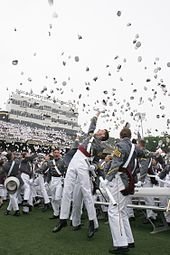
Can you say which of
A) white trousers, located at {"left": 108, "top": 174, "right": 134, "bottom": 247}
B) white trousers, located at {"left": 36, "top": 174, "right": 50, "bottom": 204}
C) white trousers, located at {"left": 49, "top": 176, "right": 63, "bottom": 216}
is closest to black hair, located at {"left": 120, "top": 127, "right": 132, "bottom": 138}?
white trousers, located at {"left": 108, "top": 174, "right": 134, "bottom": 247}

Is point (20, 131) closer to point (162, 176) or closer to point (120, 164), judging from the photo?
point (162, 176)

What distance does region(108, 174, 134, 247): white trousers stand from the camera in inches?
233

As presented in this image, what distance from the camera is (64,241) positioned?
6.71 meters

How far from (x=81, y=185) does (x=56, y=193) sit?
336 centimetres

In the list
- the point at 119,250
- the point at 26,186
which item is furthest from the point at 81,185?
the point at 26,186

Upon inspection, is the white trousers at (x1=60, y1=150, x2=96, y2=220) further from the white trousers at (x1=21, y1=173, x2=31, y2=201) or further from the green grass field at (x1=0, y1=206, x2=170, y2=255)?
the white trousers at (x1=21, y1=173, x2=31, y2=201)

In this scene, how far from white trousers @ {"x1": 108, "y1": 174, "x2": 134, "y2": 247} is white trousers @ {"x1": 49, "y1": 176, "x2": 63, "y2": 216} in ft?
12.8

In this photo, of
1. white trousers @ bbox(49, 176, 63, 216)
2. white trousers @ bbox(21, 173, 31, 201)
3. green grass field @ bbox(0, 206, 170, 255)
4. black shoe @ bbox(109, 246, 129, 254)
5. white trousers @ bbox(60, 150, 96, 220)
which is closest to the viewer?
black shoe @ bbox(109, 246, 129, 254)

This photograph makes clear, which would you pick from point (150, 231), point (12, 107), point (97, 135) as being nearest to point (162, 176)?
point (150, 231)

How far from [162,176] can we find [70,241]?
407 centimetres

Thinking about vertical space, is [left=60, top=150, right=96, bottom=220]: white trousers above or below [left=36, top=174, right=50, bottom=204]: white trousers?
above

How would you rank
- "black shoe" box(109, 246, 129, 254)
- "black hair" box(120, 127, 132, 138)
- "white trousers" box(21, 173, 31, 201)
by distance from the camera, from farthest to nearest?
"white trousers" box(21, 173, 31, 201), "black hair" box(120, 127, 132, 138), "black shoe" box(109, 246, 129, 254)

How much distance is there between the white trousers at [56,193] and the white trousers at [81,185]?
122 inches

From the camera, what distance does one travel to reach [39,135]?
34219mm
